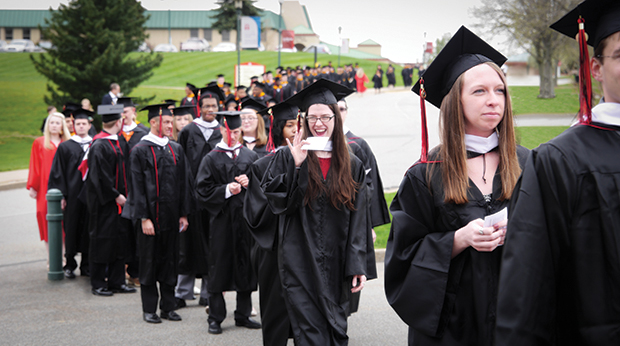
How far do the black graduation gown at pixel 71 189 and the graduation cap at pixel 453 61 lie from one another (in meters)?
6.86

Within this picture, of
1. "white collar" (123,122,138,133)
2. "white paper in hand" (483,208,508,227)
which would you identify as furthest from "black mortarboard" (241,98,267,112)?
"white paper in hand" (483,208,508,227)

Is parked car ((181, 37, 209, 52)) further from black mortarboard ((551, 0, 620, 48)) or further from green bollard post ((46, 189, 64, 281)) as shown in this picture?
black mortarboard ((551, 0, 620, 48))

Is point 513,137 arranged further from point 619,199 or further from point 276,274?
point 276,274

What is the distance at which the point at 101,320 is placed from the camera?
638cm

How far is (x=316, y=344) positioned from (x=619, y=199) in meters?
2.87

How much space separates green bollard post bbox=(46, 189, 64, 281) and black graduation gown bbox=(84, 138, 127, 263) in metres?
0.64

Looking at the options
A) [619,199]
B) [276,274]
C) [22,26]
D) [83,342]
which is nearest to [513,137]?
[619,199]

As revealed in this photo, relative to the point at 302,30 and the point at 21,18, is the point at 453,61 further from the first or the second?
the point at 302,30

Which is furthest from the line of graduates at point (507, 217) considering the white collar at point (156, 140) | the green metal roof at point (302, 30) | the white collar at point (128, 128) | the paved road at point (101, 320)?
the green metal roof at point (302, 30)

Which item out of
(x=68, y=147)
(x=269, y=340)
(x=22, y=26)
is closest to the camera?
(x=269, y=340)

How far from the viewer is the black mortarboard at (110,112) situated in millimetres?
7812

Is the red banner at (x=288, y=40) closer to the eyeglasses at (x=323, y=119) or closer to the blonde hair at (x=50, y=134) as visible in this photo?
the blonde hair at (x=50, y=134)

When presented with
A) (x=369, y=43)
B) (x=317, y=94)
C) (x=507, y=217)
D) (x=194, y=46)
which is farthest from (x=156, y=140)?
(x=369, y=43)

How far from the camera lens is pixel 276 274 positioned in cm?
488
